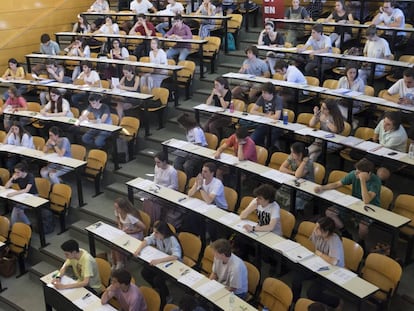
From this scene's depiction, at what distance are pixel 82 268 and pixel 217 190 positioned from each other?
1.84 m

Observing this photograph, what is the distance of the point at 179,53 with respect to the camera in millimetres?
10906

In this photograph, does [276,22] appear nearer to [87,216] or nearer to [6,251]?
[87,216]

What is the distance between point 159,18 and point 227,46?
2.15 metres

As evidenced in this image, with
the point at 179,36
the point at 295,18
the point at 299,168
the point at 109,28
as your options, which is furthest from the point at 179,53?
the point at 299,168

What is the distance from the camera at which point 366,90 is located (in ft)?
27.0

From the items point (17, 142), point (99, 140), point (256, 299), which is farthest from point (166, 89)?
point (256, 299)

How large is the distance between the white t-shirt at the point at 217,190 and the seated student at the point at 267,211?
0.70 m

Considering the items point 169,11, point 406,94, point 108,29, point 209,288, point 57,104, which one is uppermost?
point 169,11

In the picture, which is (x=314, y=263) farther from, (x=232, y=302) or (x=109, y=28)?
(x=109, y=28)

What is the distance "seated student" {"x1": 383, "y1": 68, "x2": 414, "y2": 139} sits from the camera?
24.0ft

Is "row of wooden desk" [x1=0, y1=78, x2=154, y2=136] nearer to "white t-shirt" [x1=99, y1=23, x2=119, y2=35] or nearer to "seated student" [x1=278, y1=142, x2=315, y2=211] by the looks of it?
"white t-shirt" [x1=99, y1=23, x2=119, y2=35]

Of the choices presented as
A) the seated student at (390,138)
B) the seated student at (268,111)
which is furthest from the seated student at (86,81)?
the seated student at (390,138)

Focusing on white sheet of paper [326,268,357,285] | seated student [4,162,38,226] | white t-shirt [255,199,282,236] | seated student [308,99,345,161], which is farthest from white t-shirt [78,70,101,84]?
white sheet of paper [326,268,357,285]

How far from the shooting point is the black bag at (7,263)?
7176 mm
